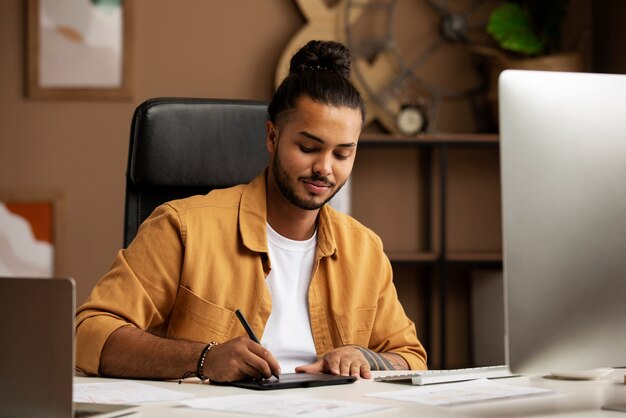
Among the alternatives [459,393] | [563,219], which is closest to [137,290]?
[459,393]

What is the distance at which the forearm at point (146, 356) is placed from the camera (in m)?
1.47

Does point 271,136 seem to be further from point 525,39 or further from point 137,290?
point 525,39

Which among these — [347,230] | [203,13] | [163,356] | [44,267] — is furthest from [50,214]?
[163,356]

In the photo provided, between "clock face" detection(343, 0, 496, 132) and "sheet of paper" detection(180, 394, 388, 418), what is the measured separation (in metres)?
2.74

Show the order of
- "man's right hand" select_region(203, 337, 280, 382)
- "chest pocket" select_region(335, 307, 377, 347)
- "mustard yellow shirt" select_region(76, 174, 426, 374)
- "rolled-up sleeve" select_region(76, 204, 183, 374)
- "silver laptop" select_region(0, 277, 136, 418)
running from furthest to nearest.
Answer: "chest pocket" select_region(335, 307, 377, 347)
"mustard yellow shirt" select_region(76, 174, 426, 374)
"rolled-up sleeve" select_region(76, 204, 183, 374)
"man's right hand" select_region(203, 337, 280, 382)
"silver laptop" select_region(0, 277, 136, 418)

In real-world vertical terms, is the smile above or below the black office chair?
below

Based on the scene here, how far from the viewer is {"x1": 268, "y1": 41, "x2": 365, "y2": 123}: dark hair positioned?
185 centimetres

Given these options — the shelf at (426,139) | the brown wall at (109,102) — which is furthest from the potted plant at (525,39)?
the brown wall at (109,102)

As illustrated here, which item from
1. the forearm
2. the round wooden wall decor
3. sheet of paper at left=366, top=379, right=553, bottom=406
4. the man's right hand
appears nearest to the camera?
sheet of paper at left=366, top=379, right=553, bottom=406

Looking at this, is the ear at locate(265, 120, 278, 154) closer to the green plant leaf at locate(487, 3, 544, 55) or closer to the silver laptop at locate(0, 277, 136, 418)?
the silver laptop at locate(0, 277, 136, 418)

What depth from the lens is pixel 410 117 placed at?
3719 millimetres

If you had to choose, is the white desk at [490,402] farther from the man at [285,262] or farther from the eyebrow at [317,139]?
the eyebrow at [317,139]

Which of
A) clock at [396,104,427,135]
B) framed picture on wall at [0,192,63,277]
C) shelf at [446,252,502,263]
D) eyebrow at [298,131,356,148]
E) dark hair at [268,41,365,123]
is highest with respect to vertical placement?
clock at [396,104,427,135]

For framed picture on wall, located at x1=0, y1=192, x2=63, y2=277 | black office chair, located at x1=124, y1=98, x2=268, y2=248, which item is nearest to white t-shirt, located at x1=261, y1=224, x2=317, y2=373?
black office chair, located at x1=124, y1=98, x2=268, y2=248
